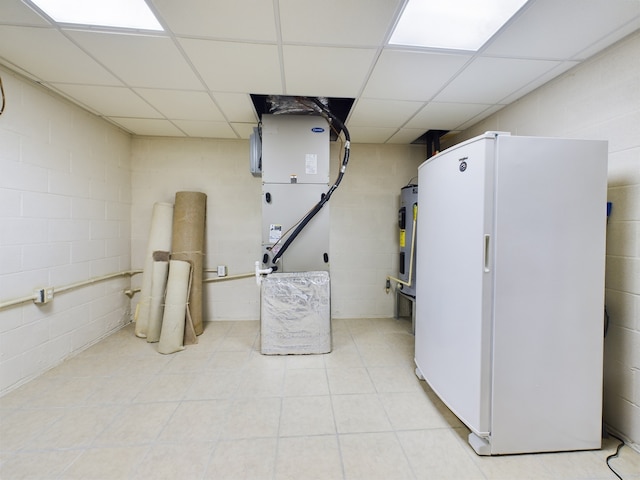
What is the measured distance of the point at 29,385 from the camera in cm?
183

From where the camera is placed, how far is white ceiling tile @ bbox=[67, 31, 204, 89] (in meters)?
1.42

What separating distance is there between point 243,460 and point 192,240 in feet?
7.13

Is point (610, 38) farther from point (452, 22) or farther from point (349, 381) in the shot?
point (349, 381)

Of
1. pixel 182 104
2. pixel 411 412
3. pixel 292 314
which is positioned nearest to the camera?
pixel 411 412

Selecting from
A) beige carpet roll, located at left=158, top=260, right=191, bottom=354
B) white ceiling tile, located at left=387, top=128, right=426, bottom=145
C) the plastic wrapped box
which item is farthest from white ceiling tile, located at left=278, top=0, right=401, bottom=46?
beige carpet roll, located at left=158, top=260, right=191, bottom=354

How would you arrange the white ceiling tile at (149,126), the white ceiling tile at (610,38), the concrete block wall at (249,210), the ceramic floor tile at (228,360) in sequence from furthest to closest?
the concrete block wall at (249,210) < the white ceiling tile at (149,126) < the ceramic floor tile at (228,360) < the white ceiling tile at (610,38)

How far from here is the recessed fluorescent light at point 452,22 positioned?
3.95ft

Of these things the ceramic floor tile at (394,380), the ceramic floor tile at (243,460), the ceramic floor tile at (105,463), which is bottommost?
the ceramic floor tile at (105,463)

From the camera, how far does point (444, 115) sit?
2396 mm

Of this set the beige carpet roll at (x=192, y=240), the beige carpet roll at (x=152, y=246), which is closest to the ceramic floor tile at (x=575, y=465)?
the beige carpet roll at (x=192, y=240)

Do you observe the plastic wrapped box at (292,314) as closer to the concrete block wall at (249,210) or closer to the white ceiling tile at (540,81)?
the concrete block wall at (249,210)

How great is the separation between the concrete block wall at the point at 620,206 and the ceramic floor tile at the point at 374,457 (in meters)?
1.34

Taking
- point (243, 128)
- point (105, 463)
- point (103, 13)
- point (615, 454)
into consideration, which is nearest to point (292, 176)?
point (243, 128)

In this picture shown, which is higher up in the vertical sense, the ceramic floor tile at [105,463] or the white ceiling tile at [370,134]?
the white ceiling tile at [370,134]
